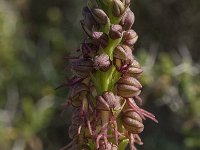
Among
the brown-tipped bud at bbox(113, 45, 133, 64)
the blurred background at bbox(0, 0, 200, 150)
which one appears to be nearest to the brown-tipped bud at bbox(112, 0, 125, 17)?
the brown-tipped bud at bbox(113, 45, 133, 64)

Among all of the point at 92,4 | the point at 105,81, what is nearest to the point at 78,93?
the point at 105,81

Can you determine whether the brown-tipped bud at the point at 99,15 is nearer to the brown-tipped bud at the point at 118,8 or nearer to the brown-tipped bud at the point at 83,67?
the brown-tipped bud at the point at 118,8

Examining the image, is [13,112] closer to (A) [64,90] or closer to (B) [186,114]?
(A) [64,90]

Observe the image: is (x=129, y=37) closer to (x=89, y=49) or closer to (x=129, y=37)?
(x=129, y=37)

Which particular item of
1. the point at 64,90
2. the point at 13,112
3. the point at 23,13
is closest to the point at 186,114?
the point at 64,90

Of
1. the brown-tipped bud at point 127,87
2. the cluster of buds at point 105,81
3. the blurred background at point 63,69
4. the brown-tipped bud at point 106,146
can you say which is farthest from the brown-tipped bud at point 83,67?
the blurred background at point 63,69

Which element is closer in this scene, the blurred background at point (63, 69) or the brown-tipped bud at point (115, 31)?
the brown-tipped bud at point (115, 31)

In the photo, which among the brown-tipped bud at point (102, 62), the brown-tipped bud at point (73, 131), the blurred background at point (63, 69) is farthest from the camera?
the blurred background at point (63, 69)
